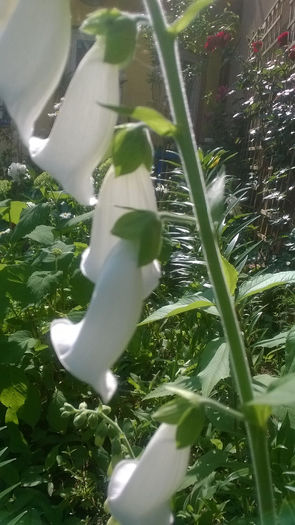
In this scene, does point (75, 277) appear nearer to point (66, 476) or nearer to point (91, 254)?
point (66, 476)

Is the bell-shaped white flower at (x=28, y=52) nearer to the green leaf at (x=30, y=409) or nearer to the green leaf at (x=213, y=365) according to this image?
the green leaf at (x=213, y=365)

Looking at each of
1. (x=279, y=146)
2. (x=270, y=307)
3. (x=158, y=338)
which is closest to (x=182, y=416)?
(x=158, y=338)

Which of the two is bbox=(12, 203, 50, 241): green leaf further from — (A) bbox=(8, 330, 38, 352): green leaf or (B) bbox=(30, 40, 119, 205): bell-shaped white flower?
(B) bbox=(30, 40, 119, 205): bell-shaped white flower

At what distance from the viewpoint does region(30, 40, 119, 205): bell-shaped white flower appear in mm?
636

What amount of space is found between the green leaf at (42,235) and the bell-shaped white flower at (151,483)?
150 cm

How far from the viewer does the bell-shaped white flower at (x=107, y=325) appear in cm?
58

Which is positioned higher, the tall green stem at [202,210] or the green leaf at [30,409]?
the tall green stem at [202,210]

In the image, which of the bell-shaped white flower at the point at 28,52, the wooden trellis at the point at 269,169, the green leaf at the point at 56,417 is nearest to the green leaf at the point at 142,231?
the bell-shaped white flower at the point at 28,52

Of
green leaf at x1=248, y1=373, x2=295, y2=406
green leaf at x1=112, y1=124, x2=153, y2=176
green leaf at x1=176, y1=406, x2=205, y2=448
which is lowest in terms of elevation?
green leaf at x1=176, y1=406, x2=205, y2=448

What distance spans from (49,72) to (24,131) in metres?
0.06

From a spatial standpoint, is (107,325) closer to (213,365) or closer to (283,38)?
(213,365)

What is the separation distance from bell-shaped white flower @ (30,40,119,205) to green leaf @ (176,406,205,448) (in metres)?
0.23

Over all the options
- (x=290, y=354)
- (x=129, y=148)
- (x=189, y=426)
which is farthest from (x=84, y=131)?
(x=290, y=354)

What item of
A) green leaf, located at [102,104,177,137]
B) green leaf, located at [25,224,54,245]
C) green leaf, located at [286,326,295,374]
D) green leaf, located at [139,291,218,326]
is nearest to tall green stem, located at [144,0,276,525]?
green leaf, located at [102,104,177,137]
